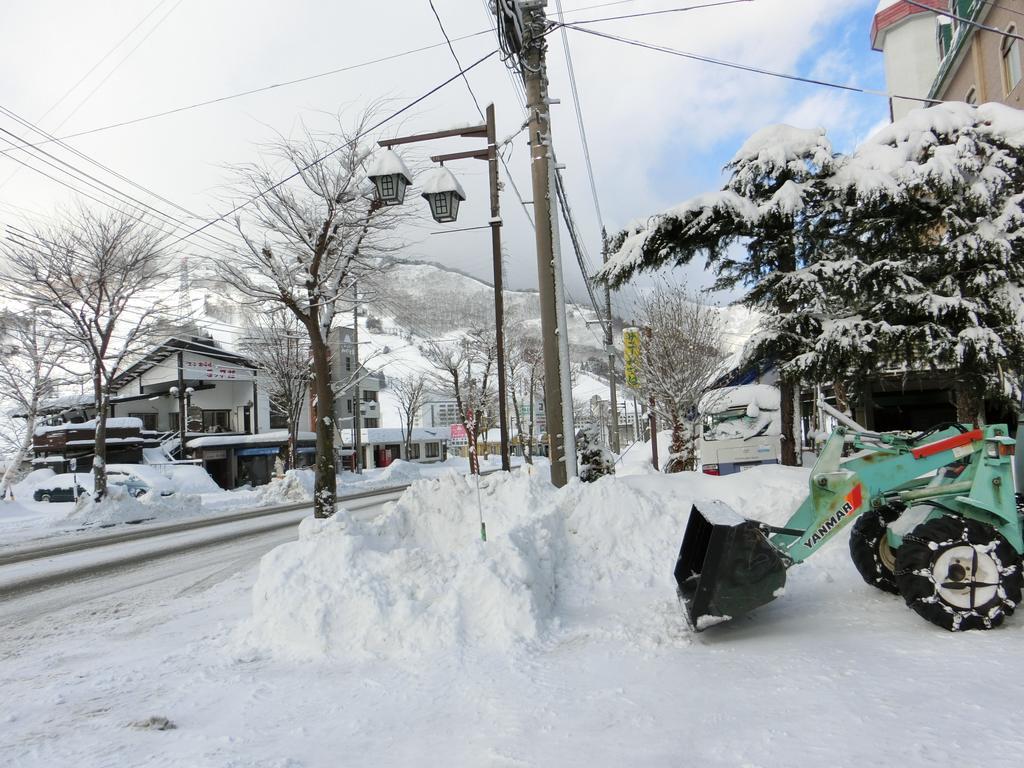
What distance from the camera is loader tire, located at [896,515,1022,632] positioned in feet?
15.5

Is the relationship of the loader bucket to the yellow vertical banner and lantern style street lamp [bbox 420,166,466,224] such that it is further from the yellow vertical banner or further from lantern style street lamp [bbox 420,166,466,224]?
the yellow vertical banner

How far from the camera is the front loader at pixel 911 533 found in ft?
15.6

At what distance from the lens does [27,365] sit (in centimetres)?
2575

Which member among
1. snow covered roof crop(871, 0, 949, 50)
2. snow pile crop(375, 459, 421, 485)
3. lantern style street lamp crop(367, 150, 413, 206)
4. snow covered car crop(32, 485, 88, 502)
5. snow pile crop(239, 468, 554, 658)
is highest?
snow covered roof crop(871, 0, 949, 50)

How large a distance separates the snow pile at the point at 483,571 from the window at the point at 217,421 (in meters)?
40.4

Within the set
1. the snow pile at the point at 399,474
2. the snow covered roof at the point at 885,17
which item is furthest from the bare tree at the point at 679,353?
the snow covered roof at the point at 885,17

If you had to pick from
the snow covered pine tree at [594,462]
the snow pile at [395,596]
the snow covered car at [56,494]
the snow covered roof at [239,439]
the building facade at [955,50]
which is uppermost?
the building facade at [955,50]

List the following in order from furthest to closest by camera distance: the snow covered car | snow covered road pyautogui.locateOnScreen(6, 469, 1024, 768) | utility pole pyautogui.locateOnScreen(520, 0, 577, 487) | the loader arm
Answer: the snow covered car
utility pole pyautogui.locateOnScreen(520, 0, 577, 487)
the loader arm
snow covered road pyautogui.locateOnScreen(6, 469, 1024, 768)

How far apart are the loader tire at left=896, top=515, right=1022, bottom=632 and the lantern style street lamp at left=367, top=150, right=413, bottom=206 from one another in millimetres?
8629

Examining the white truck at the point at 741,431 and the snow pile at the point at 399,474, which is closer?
the white truck at the point at 741,431

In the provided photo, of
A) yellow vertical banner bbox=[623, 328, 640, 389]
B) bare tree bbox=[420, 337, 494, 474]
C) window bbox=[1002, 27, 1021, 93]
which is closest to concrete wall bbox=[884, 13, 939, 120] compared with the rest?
window bbox=[1002, 27, 1021, 93]

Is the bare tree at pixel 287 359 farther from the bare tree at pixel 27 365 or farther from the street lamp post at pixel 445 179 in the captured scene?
the street lamp post at pixel 445 179

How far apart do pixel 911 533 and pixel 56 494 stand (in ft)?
94.3

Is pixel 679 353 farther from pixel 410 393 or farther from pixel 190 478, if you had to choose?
pixel 410 393
